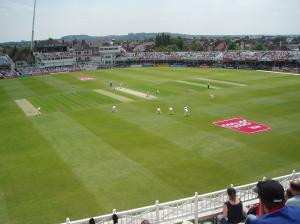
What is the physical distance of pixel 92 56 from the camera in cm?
12369

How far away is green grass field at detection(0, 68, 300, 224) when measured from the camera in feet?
54.6

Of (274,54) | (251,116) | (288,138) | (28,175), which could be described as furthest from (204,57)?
(28,175)

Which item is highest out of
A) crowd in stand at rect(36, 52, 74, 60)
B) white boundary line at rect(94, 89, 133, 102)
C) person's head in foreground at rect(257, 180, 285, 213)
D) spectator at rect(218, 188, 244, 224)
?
crowd in stand at rect(36, 52, 74, 60)

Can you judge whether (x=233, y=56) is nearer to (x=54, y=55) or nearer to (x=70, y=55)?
(x=70, y=55)

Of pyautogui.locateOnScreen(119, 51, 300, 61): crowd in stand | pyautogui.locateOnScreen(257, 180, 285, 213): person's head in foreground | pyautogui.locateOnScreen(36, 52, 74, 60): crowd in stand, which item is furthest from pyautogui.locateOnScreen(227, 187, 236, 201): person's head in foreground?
pyautogui.locateOnScreen(36, 52, 74, 60): crowd in stand

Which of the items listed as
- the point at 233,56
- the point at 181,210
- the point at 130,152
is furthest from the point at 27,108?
the point at 233,56

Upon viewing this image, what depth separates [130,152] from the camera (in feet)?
74.9

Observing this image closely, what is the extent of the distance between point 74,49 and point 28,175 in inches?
4523

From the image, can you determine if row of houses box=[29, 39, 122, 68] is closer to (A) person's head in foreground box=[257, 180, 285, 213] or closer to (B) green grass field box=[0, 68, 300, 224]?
(B) green grass field box=[0, 68, 300, 224]

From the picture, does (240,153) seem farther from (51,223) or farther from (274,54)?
(274,54)

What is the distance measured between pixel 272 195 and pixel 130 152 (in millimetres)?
19595

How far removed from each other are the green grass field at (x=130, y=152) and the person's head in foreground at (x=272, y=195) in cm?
1255

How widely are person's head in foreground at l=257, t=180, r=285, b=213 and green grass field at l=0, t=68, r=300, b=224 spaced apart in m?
12.6

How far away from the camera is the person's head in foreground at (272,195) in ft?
11.4
